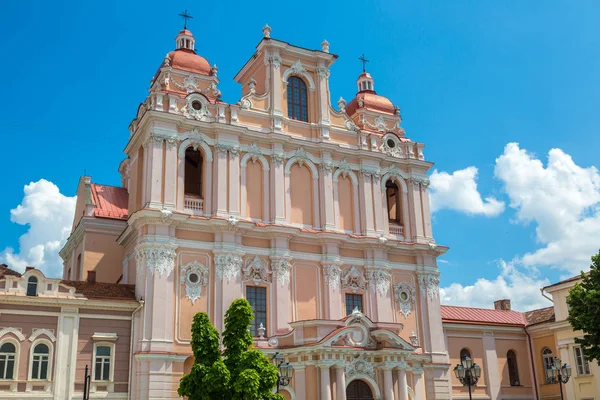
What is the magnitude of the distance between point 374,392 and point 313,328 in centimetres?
424

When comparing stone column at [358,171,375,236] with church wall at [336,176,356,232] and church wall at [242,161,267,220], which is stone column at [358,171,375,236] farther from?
church wall at [242,161,267,220]

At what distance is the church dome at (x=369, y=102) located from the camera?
143ft

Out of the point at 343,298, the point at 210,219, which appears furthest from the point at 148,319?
the point at 343,298

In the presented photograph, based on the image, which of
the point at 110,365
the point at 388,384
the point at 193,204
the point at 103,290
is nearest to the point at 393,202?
the point at 388,384

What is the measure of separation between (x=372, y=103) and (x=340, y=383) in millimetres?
18887

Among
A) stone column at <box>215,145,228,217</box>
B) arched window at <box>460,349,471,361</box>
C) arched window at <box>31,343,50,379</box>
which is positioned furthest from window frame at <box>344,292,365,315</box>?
arched window at <box>31,343,50,379</box>

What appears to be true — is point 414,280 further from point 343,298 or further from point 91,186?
point 91,186

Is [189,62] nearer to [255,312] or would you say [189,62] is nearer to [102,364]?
[255,312]

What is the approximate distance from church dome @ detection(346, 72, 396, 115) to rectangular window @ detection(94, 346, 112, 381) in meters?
21.4

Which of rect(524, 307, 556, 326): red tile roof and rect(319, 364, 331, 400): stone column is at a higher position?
rect(524, 307, 556, 326): red tile roof

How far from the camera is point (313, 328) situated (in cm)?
3234

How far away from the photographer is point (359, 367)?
32.6 meters

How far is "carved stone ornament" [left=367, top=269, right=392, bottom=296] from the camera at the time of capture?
124 feet

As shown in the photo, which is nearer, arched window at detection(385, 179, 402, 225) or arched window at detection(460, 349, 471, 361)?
arched window at detection(385, 179, 402, 225)
